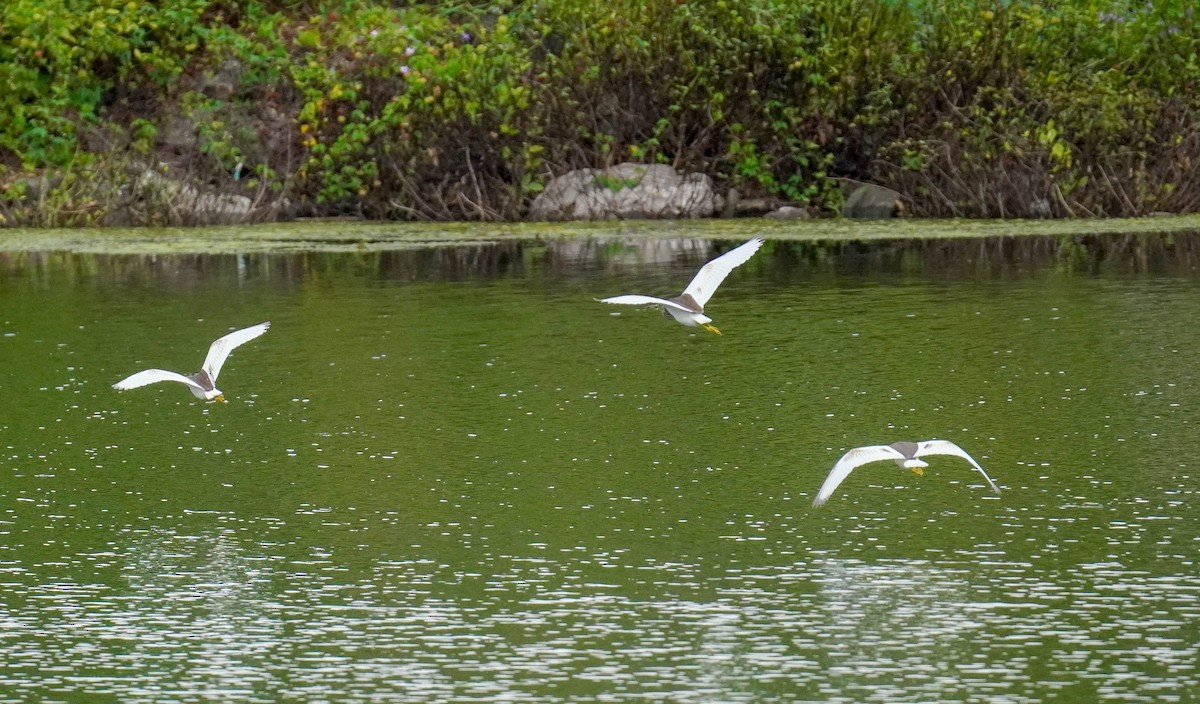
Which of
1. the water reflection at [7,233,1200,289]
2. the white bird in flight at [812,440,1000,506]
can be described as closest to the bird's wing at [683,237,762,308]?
the white bird in flight at [812,440,1000,506]

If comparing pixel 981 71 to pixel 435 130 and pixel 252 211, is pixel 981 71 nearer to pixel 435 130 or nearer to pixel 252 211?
pixel 435 130

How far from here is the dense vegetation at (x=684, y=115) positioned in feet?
65.7

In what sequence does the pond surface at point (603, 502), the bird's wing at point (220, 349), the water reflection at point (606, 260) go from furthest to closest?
the water reflection at point (606, 260), the bird's wing at point (220, 349), the pond surface at point (603, 502)

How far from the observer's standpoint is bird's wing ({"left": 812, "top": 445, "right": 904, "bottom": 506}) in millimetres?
7379

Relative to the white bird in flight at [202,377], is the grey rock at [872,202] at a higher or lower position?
higher

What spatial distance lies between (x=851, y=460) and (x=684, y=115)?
13.5 metres

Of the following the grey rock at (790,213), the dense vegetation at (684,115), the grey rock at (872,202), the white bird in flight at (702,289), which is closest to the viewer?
the white bird in flight at (702,289)

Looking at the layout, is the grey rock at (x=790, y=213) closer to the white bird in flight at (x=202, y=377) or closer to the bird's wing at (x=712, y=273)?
the bird's wing at (x=712, y=273)

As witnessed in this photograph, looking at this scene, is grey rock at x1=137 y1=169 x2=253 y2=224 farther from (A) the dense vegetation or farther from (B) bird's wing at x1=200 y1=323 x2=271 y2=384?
(B) bird's wing at x1=200 y1=323 x2=271 y2=384

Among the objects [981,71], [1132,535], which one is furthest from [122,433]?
[981,71]

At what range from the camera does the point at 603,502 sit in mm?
8125

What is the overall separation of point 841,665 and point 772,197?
15201mm

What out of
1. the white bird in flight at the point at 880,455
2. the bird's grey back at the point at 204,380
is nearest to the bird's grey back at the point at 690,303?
the bird's grey back at the point at 204,380

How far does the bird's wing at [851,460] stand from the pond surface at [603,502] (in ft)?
0.58
